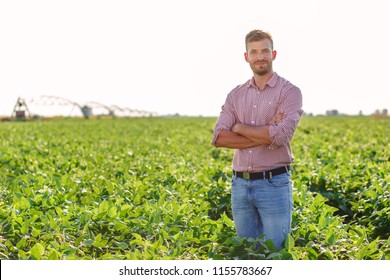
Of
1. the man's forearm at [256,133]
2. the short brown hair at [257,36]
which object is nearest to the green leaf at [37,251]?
the man's forearm at [256,133]

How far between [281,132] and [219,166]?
5778 millimetres

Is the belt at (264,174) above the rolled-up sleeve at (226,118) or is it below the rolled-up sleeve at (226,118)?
below

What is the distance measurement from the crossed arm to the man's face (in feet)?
1.49

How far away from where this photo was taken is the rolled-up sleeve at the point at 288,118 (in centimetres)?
460

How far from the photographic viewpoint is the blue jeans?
15.5 feet

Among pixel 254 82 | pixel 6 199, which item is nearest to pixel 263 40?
pixel 254 82

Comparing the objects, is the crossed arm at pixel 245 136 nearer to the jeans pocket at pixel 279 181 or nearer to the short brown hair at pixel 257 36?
the jeans pocket at pixel 279 181

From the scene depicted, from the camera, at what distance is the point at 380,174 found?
8805 millimetres

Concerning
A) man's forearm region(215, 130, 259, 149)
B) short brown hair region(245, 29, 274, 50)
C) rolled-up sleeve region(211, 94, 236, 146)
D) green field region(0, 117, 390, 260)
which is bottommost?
green field region(0, 117, 390, 260)

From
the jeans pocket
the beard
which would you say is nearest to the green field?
the jeans pocket

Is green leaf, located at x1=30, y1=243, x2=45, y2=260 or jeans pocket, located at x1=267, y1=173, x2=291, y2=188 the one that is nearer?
green leaf, located at x1=30, y1=243, x2=45, y2=260

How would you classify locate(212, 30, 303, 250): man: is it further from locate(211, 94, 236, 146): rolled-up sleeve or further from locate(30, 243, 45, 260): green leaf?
locate(30, 243, 45, 260): green leaf

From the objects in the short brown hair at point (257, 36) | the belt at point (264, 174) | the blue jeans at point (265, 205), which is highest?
the short brown hair at point (257, 36)

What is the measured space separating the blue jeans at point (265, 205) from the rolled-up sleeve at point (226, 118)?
1.67ft
